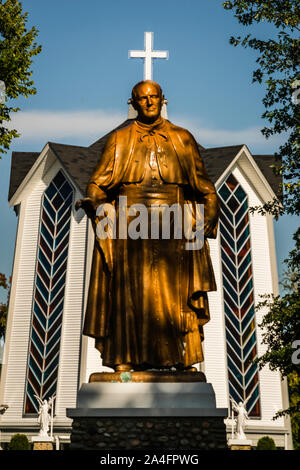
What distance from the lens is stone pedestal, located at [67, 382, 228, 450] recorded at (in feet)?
17.7

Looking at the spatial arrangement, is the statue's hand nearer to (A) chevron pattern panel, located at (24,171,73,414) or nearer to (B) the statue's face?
(B) the statue's face

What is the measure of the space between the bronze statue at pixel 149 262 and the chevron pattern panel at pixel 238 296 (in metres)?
20.7

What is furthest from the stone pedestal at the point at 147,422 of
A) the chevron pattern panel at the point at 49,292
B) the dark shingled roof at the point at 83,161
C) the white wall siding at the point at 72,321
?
the dark shingled roof at the point at 83,161

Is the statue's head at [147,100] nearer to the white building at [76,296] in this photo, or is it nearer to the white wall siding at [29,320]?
the white building at [76,296]

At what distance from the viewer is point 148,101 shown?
693cm

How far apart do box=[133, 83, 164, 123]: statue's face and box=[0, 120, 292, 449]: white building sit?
18.9 m

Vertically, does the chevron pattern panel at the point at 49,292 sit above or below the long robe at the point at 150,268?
above

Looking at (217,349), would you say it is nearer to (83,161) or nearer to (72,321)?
(72,321)

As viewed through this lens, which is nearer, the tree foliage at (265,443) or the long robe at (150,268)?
the long robe at (150,268)

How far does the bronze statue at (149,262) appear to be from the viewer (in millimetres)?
6270

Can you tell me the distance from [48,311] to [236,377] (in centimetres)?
965

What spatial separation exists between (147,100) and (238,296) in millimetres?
22112

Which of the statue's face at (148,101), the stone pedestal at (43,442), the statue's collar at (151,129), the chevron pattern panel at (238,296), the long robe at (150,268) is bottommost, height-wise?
the stone pedestal at (43,442)

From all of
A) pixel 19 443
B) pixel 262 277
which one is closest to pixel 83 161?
pixel 262 277
